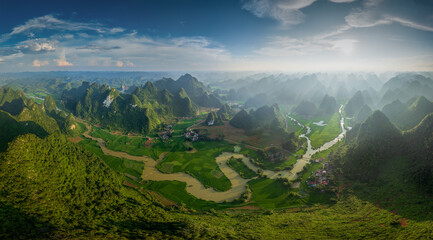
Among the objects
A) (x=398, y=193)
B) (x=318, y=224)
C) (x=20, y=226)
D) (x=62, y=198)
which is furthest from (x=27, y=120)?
(x=398, y=193)

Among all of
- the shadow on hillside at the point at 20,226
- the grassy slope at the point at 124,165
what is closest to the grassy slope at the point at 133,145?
the grassy slope at the point at 124,165

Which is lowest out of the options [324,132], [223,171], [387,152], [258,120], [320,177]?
[223,171]

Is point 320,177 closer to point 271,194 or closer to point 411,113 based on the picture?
point 271,194

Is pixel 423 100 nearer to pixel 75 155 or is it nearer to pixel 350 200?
pixel 350 200

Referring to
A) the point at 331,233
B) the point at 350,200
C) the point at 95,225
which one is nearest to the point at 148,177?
the point at 95,225

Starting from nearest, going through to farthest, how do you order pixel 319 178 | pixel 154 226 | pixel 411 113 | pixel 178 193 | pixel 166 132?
pixel 154 226 < pixel 178 193 < pixel 319 178 < pixel 411 113 < pixel 166 132

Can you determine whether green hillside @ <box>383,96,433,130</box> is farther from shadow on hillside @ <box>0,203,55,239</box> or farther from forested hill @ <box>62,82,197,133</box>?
shadow on hillside @ <box>0,203,55,239</box>

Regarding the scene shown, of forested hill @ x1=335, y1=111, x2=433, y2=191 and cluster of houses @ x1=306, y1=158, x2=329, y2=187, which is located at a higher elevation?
forested hill @ x1=335, y1=111, x2=433, y2=191

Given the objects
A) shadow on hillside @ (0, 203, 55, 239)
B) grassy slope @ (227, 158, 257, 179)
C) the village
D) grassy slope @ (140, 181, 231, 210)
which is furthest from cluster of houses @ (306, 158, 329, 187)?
shadow on hillside @ (0, 203, 55, 239)
